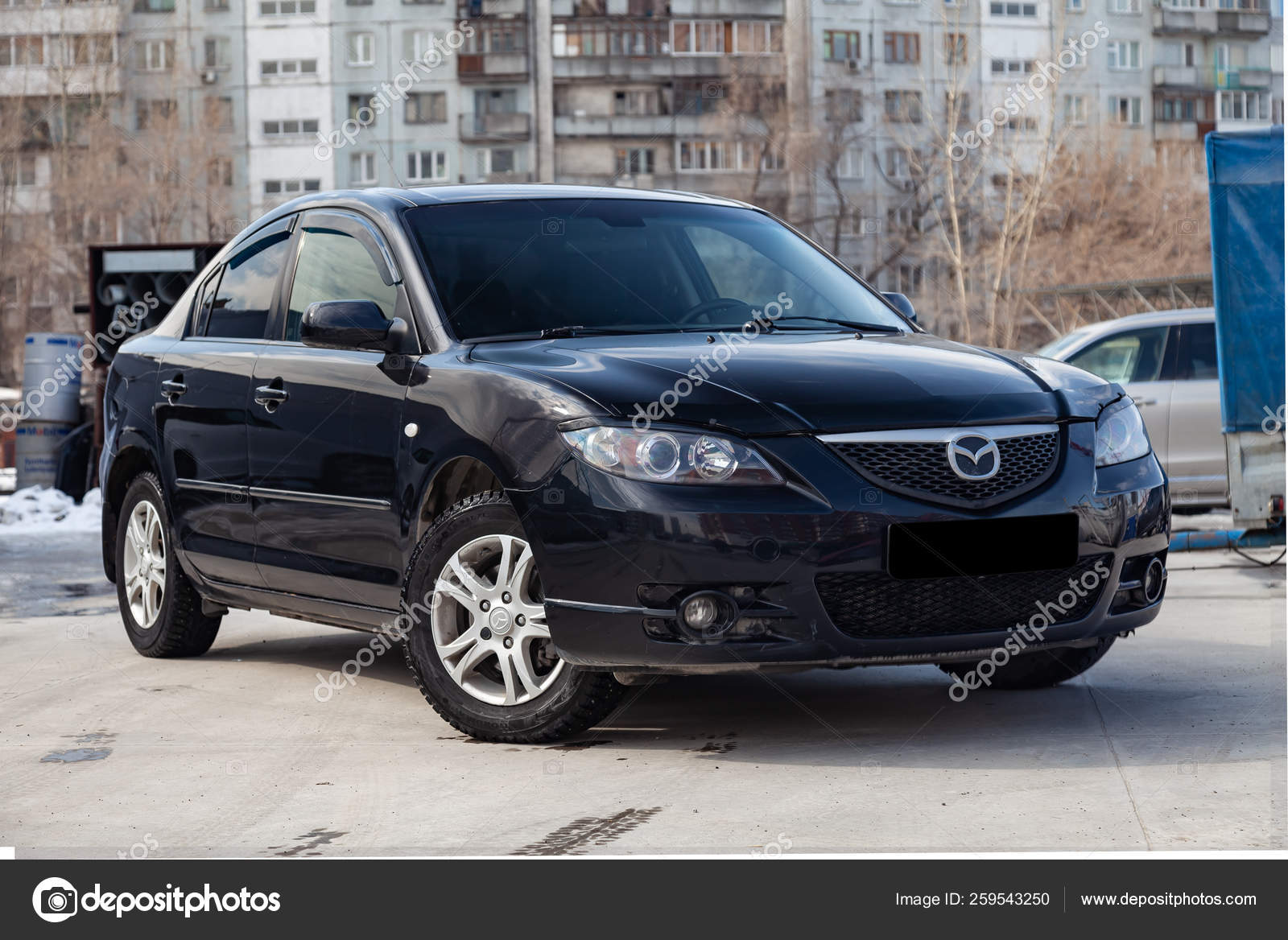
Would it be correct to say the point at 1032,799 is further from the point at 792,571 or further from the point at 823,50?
the point at 823,50

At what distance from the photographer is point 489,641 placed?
541 centimetres

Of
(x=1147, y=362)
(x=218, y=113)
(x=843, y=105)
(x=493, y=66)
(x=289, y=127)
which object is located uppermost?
(x=493, y=66)

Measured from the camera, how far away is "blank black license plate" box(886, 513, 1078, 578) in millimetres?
4961

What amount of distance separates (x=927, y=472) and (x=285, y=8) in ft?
257

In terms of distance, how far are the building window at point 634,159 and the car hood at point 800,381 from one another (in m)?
71.1

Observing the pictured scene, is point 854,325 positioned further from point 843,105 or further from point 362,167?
point 362,167

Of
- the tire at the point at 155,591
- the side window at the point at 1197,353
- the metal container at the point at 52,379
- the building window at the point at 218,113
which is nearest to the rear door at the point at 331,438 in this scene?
the tire at the point at 155,591

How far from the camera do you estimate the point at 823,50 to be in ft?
245

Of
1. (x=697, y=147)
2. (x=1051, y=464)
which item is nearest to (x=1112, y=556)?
(x=1051, y=464)

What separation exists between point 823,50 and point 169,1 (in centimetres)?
2800

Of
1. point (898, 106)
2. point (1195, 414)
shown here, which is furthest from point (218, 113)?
point (1195, 414)
